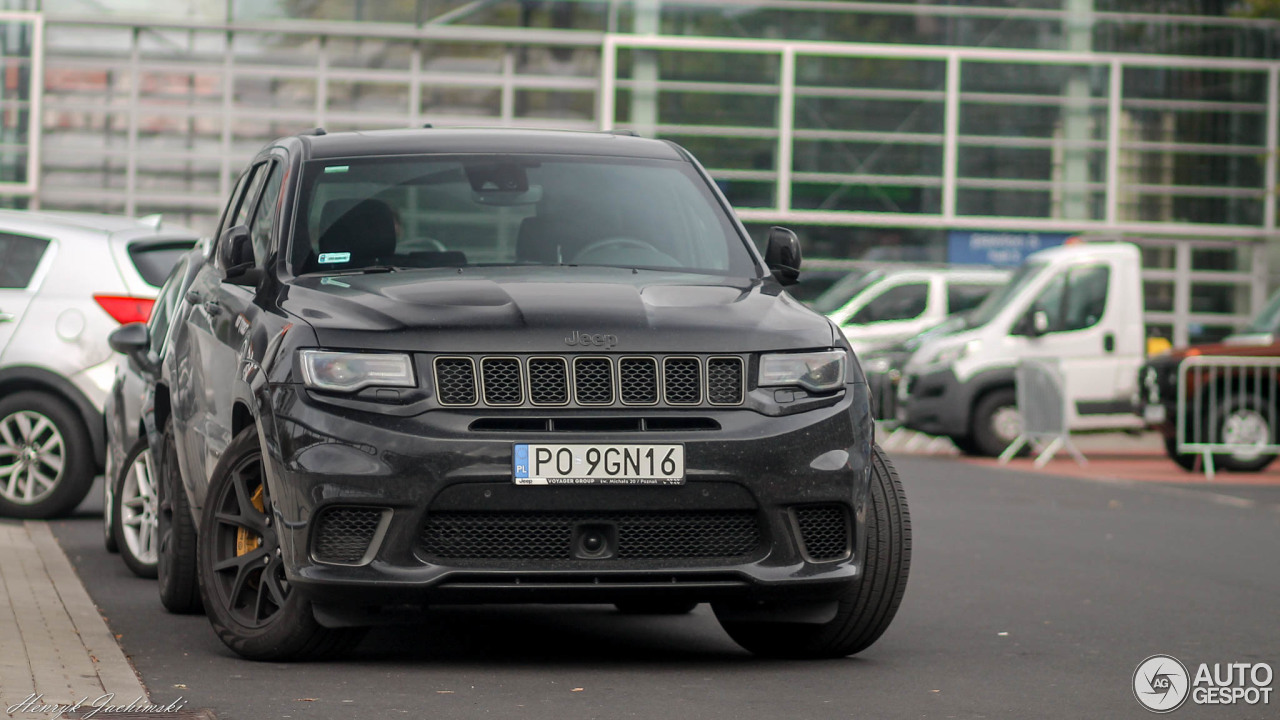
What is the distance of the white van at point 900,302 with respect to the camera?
973 inches

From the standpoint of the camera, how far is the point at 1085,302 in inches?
877

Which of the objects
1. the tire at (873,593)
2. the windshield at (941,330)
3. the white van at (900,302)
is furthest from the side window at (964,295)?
the tire at (873,593)

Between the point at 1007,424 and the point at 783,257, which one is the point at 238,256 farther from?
the point at 1007,424

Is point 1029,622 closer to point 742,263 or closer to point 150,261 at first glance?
point 742,263

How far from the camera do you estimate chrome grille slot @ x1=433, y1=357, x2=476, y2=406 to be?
6477mm

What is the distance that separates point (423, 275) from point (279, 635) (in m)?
1.25

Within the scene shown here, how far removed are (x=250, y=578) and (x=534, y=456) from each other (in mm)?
1263

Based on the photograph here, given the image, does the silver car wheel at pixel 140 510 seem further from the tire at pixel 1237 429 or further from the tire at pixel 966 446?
the tire at pixel 966 446

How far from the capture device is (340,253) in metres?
7.47

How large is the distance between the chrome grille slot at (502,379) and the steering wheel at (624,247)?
1.19 meters

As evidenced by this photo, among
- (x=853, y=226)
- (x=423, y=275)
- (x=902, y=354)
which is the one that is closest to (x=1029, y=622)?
(x=423, y=275)

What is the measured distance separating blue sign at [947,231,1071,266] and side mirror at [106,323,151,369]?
27.3m
